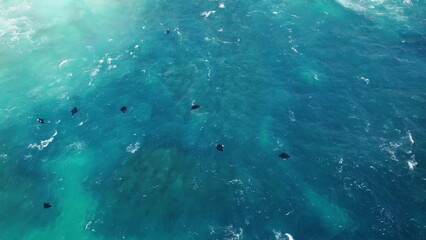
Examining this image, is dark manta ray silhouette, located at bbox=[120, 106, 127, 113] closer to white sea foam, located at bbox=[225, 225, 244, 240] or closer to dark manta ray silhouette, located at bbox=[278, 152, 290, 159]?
white sea foam, located at bbox=[225, 225, 244, 240]

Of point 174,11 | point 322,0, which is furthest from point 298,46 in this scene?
point 174,11

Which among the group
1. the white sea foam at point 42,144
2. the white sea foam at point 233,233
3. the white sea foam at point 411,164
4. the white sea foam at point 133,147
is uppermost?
the white sea foam at point 411,164

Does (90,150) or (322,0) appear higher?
(322,0)

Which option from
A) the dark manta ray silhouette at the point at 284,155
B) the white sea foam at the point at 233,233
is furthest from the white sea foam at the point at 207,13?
the white sea foam at the point at 233,233

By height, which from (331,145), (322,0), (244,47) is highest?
(322,0)

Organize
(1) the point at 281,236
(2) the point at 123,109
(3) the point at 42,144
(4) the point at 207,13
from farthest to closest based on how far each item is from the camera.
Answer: (4) the point at 207,13 → (2) the point at 123,109 → (3) the point at 42,144 → (1) the point at 281,236

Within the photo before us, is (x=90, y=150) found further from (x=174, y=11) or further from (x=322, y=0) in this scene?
(x=322, y=0)

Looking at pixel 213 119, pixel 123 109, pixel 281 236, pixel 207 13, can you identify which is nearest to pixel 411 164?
pixel 281 236

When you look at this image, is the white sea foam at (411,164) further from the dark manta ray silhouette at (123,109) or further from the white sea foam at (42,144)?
the white sea foam at (42,144)

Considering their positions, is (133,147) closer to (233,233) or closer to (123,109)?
(123,109)
